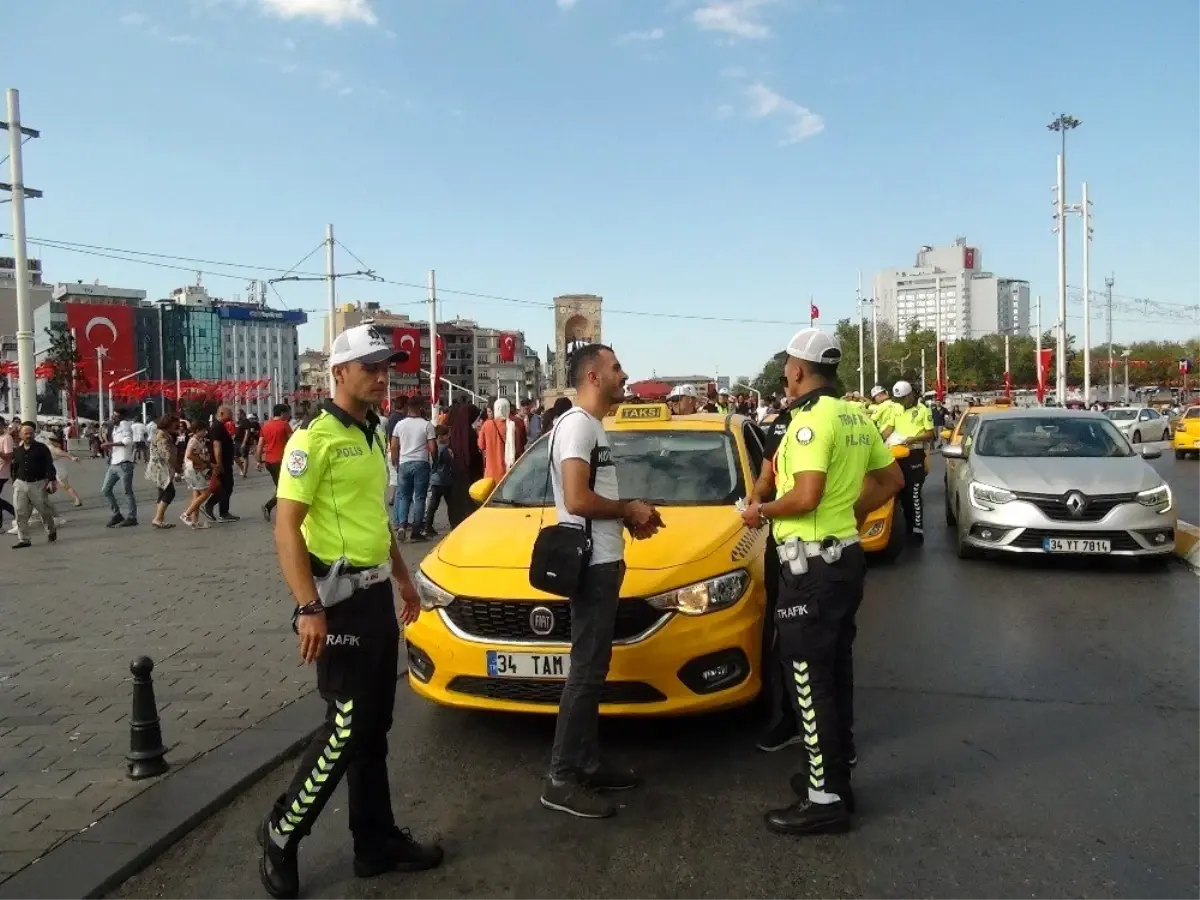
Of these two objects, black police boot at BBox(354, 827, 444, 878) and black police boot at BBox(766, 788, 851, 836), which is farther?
black police boot at BBox(766, 788, 851, 836)

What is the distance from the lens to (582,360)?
4004 mm

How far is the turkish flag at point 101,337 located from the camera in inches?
3957

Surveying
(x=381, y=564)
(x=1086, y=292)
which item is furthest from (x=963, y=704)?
(x=1086, y=292)

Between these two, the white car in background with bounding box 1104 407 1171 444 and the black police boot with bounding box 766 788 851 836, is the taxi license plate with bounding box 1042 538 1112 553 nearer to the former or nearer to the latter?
the black police boot with bounding box 766 788 851 836

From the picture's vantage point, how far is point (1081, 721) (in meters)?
5.14

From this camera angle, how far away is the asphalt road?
3.47 metres

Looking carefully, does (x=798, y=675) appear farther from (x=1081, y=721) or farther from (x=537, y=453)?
(x=537, y=453)

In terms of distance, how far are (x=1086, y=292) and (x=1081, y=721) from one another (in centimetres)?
4411

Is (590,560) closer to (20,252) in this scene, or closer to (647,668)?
(647,668)

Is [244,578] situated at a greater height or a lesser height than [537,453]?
lesser

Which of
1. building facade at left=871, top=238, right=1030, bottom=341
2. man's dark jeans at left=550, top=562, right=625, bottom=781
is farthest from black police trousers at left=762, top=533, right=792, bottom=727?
building facade at left=871, top=238, right=1030, bottom=341

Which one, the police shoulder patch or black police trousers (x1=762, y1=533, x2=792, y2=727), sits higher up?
the police shoulder patch

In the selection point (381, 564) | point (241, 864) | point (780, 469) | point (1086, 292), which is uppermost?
point (1086, 292)

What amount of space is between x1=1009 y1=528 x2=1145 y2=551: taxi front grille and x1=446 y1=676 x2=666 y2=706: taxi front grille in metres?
5.97
